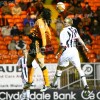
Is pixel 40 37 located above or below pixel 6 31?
below

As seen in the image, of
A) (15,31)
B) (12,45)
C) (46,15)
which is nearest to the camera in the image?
(46,15)

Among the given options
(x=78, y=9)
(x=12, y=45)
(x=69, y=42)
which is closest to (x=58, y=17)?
(x=78, y=9)

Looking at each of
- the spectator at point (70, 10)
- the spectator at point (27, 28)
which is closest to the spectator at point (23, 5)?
the spectator at point (27, 28)

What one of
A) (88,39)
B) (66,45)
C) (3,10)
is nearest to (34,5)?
(3,10)

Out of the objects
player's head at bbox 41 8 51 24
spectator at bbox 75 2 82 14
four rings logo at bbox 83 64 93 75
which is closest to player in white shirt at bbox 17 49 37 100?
four rings logo at bbox 83 64 93 75

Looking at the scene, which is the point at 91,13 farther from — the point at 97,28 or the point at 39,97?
the point at 39,97

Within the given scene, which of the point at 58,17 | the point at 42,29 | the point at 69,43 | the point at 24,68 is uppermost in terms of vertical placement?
the point at 58,17

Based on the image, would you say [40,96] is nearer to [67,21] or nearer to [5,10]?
[5,10]

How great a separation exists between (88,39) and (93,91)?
10.6ft

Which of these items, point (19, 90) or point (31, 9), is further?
point (31, 9)

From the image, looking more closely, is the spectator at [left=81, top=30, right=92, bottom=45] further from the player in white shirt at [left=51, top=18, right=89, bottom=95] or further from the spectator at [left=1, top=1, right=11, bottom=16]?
the player in white shirt at [left=51, top=18, right=89, bottom=95]

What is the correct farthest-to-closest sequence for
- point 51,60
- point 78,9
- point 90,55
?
point 78,9
point 90,55
point 51,60

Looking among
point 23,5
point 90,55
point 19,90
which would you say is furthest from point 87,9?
point 19,90

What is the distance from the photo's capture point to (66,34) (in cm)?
1702
